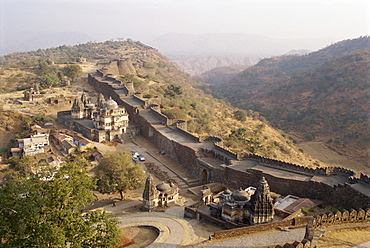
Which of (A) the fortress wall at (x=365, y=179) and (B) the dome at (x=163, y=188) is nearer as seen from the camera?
(A) the fortress wall at (x=365, y=179)

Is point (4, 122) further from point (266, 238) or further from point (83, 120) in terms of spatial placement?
point (266, 238)

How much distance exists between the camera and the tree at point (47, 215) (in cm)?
1201

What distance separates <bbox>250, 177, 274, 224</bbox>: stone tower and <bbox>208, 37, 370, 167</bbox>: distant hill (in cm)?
2905

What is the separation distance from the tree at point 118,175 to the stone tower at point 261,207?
10374 mm

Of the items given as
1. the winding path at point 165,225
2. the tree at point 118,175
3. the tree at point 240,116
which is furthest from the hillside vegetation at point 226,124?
the winding path at point 165,225

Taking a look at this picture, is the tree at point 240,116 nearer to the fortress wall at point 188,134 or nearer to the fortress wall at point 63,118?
the fortress wall at point 188,134

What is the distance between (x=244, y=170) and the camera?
24609 mm

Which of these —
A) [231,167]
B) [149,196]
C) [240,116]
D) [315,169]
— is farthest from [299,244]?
[240,116]

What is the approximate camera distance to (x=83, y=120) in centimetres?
3903

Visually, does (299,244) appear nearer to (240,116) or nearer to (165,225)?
(165,225)

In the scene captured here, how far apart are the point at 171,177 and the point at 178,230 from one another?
10.7 metres

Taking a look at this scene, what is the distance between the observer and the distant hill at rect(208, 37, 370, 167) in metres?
47.7

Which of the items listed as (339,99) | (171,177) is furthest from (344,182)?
(339,99)

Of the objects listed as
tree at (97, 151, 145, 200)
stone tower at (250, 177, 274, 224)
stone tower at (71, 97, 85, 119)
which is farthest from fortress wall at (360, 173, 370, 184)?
stone tower at (71, 97, 85, 119)
